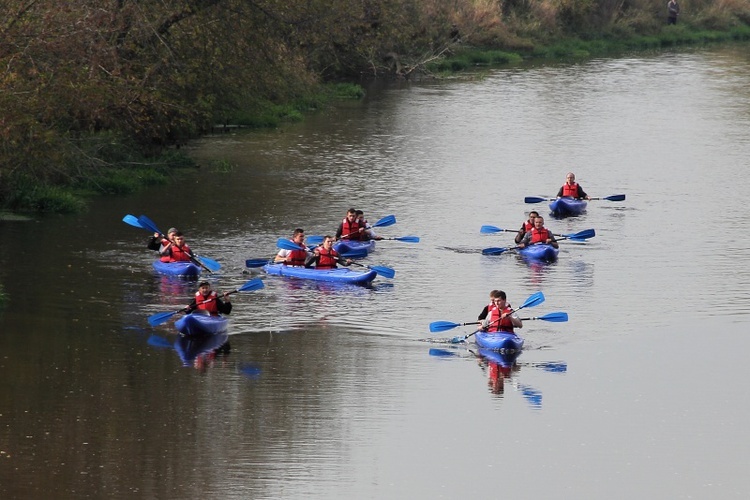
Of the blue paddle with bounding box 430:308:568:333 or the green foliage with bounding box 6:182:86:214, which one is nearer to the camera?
the blue paddle with bounding box 430:308:568:333

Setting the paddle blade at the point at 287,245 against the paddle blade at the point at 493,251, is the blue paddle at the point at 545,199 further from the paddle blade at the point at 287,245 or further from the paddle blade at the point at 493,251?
the paddle blade at the point at 287,245

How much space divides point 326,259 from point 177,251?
2800mm

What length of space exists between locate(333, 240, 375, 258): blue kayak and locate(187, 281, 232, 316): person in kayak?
6.18 metres

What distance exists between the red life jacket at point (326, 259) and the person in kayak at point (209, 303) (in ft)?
13.7

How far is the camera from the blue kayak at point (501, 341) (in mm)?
21844

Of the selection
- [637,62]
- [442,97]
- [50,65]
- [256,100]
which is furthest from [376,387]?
[637,62]

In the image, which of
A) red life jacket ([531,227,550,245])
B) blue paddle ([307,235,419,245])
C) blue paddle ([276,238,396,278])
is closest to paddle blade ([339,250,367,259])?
blue paddle ([307,235,419,245])

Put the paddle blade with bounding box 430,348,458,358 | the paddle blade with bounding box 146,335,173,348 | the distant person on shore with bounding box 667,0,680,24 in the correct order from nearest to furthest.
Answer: the paddle blade with bounding box 430,348,458,358 → the paddle blade with bounding box 146,335,173,348 → the distant person on shore with bounding box 667,0,680,24

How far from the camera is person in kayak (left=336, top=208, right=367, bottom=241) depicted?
29.0 m

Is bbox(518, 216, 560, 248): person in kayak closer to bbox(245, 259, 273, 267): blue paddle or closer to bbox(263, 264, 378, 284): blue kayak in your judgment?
bbox(263, 264, 378, 284): blue kayak

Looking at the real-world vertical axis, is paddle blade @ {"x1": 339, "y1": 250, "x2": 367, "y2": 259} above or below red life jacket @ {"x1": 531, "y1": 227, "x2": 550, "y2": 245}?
below

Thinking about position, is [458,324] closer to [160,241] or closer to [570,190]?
[160,241]

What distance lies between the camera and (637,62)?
64312 mm

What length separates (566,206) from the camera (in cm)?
3375
